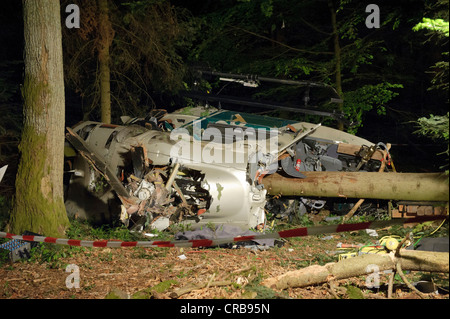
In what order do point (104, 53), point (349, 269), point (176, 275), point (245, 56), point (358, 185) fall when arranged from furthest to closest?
point (245, 56) < point (104, 53) < point (358, 185) < point (176, 275) < point (349, 269)

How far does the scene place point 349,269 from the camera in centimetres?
461

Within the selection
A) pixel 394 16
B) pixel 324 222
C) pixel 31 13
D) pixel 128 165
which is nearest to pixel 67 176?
pixel 128 165

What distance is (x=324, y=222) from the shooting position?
25.9 ft

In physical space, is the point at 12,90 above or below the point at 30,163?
above

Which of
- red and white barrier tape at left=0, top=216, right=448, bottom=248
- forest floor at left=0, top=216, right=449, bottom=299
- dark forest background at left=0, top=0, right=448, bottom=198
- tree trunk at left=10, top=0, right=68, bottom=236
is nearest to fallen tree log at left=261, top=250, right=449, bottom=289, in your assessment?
forest floor at left=0, top=216, right=449, bottom=299

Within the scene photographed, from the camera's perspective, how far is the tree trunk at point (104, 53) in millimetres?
10203

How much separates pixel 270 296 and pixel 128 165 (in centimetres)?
349

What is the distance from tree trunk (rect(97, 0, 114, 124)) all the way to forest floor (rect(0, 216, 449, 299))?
5175mm

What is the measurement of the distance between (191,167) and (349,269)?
Result: 2803mm

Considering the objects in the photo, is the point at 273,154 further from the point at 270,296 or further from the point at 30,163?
the point at 30,163

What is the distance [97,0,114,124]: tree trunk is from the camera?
1020cm

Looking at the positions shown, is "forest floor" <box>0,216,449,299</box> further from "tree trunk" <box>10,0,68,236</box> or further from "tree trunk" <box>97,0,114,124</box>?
"tree trunk" <box>97,0,114,124</box>

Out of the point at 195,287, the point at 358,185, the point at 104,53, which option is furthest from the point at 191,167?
the point at 104,53

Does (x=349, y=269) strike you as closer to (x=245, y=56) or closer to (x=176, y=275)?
(x=176, y=275)
